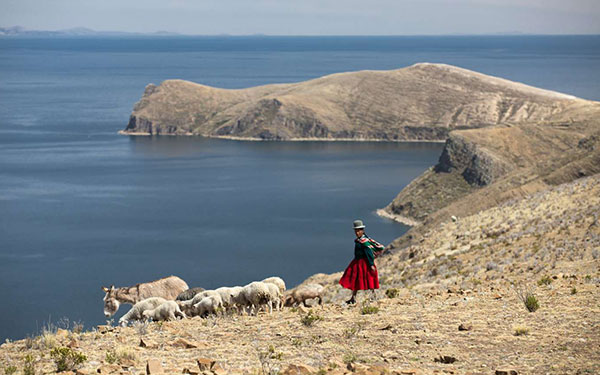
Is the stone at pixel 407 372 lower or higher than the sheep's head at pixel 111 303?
higher

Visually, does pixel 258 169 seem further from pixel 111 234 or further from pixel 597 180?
pixel 597 180

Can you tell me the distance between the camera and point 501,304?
15922mm

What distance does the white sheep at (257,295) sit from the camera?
17.7 metres

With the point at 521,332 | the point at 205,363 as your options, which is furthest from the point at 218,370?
the point at 521,332

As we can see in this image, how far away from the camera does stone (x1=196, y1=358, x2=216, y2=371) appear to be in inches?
458

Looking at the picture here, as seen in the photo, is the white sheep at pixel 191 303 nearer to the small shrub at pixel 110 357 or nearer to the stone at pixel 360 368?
the small shrub at pixel 110 357

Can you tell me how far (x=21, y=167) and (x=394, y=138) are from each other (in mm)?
86253

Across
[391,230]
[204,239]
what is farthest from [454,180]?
[204,239]

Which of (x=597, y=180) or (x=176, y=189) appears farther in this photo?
(x=176, y=189)

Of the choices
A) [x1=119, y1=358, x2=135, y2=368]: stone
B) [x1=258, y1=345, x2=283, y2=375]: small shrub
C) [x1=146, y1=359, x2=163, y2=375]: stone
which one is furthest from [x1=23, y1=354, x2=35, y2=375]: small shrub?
[x1=258, y1=345, x2=283, y2=375]: small shrub

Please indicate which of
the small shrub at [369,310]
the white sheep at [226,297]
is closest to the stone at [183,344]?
the small shrub at [369,310]

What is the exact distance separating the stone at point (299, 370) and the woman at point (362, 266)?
601 centimetres

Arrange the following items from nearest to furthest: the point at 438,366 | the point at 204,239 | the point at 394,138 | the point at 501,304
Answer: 1. the point at 438,366
2. the point at 501,304
3. the point at 204,239
4. the point at 394,138

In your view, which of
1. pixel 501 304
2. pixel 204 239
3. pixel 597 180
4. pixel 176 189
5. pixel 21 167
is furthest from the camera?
pixel 21 167
